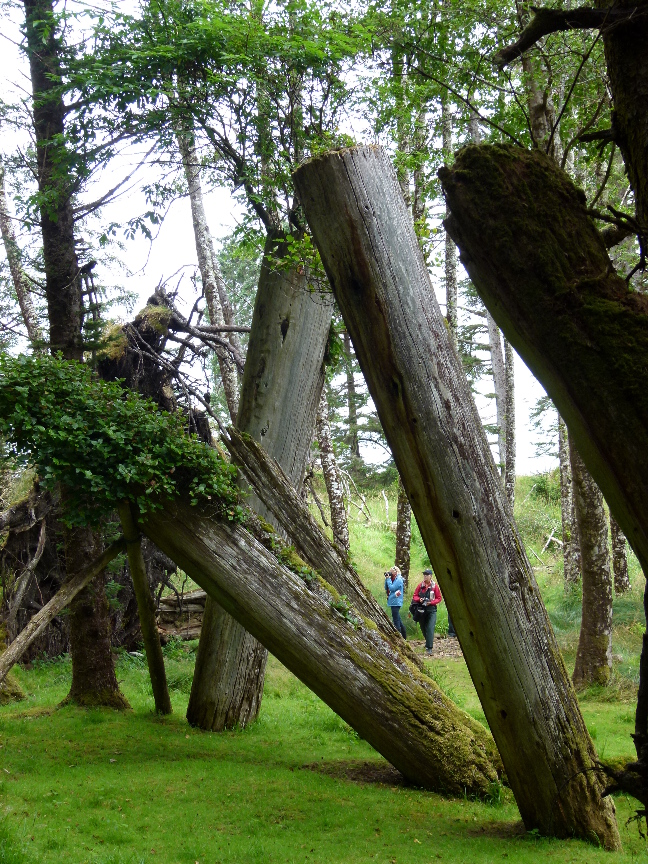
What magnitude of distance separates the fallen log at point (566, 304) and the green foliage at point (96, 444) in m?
4.63

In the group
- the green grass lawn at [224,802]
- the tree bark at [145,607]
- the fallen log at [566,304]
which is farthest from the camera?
the tree bark at [145,607]

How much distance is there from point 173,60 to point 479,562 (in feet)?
24.4

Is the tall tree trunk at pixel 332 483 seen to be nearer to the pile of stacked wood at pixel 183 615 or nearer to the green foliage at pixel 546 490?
the pile of stacked wood at pixel 183 615

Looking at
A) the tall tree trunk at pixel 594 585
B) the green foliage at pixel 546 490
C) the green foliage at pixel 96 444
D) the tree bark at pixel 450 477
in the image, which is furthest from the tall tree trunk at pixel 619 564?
the green foliage at pixel 96 444

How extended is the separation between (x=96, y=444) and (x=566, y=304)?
17.0 feet

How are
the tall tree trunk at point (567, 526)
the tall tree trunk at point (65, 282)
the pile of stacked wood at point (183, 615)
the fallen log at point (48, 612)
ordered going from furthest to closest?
the tall tree trunk at point (567, 526) < the pile of stacked wood at point (183, 615) < the tall tree trunk at point (65, 282) < the fallen log at point (48, 612)

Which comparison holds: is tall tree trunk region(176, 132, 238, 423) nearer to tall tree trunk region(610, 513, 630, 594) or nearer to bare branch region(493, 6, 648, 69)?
tall tree trunk region(610, 513, 630, 594)

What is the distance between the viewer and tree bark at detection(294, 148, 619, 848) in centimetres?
487

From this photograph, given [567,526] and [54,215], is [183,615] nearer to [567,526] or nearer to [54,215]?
[54,215]

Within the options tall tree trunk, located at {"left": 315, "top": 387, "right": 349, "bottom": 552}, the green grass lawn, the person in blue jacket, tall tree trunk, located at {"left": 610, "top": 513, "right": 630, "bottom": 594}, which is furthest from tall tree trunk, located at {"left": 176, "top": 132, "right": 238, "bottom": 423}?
tall tree trunk, located at {"left": 610, "top": 513, "right": 630, "bottom": 594}

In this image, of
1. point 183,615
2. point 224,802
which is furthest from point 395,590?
point 224,802

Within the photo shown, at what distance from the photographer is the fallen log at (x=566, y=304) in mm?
2436

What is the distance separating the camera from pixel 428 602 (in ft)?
47.9

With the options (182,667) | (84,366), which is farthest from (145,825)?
(182,667)
